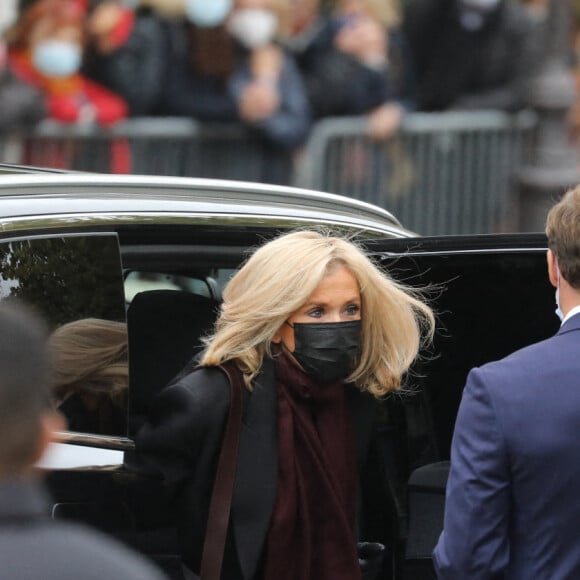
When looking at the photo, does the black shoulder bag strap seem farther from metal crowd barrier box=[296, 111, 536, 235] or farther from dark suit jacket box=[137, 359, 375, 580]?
metal crowd barrier box=[296, 111, 536, 235]

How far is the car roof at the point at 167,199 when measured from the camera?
11.1ft

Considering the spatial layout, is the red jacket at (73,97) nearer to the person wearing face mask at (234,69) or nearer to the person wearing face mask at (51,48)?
the person wearing face mask at (51,48)

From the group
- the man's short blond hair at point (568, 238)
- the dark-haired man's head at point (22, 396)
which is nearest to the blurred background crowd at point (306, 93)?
the man's short blond hair at point (568, 238)

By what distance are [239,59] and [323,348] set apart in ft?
19.5

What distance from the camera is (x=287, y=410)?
3.29m

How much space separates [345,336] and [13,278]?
0.76 meters

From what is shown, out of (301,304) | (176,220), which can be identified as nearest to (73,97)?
(176,220)

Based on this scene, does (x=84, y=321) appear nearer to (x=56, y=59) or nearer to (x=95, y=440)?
(x=95, y=440)

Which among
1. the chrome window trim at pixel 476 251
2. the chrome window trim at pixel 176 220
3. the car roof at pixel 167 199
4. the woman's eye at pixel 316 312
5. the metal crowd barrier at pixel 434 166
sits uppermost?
the metal crowd barrier at pixel 434 166

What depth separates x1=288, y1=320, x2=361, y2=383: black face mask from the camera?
332cm

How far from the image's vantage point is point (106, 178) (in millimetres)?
3791

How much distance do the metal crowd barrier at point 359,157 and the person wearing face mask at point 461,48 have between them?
137mm

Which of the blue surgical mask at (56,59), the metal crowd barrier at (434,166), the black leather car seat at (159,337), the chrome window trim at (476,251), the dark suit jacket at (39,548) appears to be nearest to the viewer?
the dark suit jacket at (39,548)

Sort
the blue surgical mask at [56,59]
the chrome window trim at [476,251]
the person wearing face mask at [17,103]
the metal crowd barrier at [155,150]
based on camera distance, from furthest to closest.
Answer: the metal crowd barrier at [155,150], the blue surgical mask at [56,59], the person wearing face mask at [17,103], the chrome window trim at [476,251]
